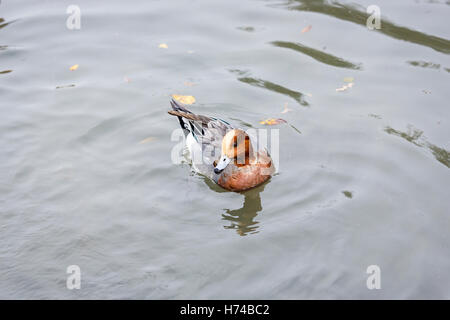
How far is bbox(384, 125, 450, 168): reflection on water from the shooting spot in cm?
630

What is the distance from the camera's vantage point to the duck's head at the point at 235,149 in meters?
6.04

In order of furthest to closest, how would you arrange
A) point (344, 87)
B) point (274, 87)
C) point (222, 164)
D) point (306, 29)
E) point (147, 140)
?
point (306, 29) → point (274, 87) → point (344, 87) → point (147, 140) → point (222, 164)

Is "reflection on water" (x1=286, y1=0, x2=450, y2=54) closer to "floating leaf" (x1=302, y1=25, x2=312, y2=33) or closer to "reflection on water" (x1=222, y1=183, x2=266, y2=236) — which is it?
"floating leaf" (x1=302, y1=25, x2=312, y2=33)

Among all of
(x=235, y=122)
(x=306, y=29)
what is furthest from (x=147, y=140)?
(x=306, y=29)

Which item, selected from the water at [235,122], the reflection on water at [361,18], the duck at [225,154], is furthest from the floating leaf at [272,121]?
the reflection on water at [361,18]

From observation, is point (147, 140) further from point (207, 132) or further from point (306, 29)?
point (306, 29)

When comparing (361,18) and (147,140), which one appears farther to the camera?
(361,18)

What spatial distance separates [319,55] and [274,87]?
110 cm

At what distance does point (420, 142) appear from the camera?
6617 millimetres

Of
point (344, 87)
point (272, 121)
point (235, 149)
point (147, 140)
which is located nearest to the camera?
point (235, 149)

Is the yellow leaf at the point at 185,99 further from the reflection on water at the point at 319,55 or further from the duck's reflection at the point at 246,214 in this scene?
the reflection on water at the point at 319,55

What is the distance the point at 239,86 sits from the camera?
26.2 ft

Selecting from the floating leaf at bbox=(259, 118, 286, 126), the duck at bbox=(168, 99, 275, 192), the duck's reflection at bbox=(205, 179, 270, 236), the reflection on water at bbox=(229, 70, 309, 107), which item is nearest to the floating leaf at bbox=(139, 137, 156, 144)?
the duck at bbox=(168, 99, 275, 192)

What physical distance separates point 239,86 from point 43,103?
2.87 meters
